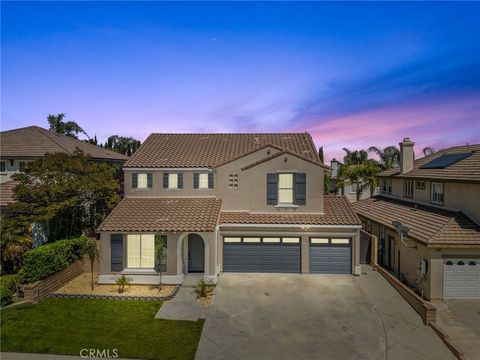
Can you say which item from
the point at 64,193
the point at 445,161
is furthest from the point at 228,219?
the point at 445,161

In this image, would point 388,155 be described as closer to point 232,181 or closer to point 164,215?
point 232,181

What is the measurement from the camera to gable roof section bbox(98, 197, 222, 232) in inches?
639

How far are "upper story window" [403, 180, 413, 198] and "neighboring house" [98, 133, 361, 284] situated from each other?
21.0 ft

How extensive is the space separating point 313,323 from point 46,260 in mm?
13447

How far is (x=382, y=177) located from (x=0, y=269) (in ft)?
98.8

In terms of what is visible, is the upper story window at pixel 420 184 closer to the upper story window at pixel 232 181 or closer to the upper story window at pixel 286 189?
the upper story window at pixel 286 189

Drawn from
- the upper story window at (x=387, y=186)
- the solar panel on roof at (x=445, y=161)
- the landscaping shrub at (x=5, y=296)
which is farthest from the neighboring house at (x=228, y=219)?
the upper story window at (x=387, y=186)

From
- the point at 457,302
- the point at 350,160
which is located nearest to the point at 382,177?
the point at 457,302

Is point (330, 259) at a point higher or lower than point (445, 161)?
lower

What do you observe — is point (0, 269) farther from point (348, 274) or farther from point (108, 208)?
point (348, 274)

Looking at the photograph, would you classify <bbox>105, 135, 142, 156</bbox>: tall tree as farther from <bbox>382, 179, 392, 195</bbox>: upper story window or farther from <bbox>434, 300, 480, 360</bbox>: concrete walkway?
<bbox>434, 300, 480, 360</bbox>: concrete walkway

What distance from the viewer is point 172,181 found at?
Result: 2050cm

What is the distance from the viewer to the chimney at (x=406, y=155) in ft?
78.9

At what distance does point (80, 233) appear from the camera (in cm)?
2114
